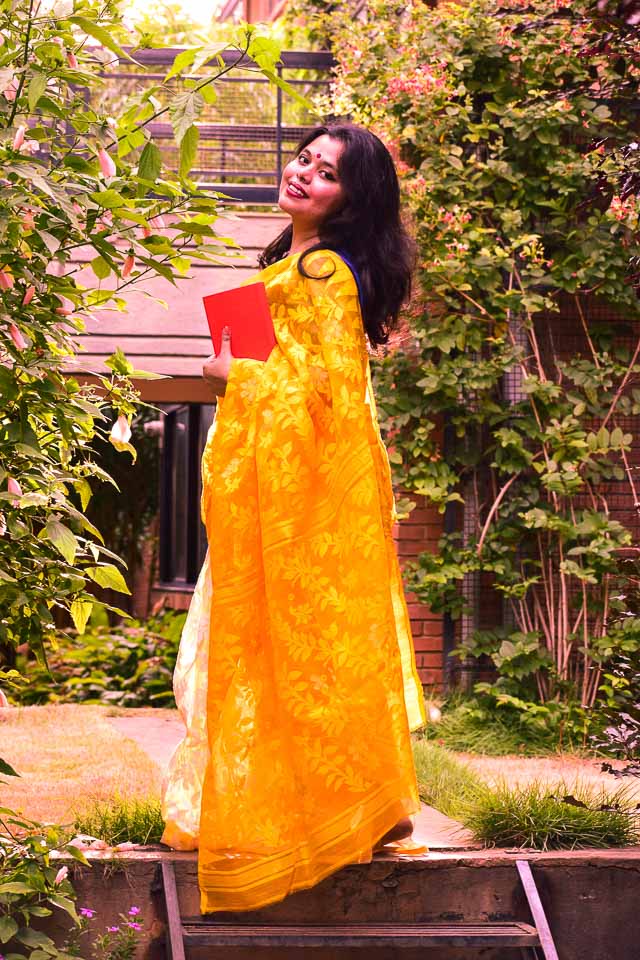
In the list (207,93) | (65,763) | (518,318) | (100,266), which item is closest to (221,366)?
(100,266)

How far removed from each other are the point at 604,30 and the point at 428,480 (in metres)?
2.36

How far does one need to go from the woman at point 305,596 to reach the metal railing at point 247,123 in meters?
4.60

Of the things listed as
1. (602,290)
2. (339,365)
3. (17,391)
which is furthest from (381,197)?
(602,290)

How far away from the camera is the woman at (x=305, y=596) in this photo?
111 inches

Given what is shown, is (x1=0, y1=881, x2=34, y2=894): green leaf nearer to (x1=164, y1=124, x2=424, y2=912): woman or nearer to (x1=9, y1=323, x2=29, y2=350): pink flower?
Result: (x1=164, y1=124, x2=424, y2=912): woman

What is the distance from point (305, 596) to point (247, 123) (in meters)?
5.99

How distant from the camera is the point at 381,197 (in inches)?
123

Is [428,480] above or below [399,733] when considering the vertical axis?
above

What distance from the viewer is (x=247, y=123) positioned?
323 inches

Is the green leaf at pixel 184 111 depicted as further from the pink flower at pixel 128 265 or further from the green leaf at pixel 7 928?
the green leaf at pixel 7 928

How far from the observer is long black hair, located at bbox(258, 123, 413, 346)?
308 centimetres

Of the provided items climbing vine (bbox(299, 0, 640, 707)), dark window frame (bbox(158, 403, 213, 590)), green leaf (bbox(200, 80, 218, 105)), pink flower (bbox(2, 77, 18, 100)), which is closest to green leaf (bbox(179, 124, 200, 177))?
green leaf (bbox(200, 80, 218, 105))

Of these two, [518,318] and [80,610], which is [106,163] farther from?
[518,318]

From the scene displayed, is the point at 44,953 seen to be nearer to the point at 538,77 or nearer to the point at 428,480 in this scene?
the point at 428,480
